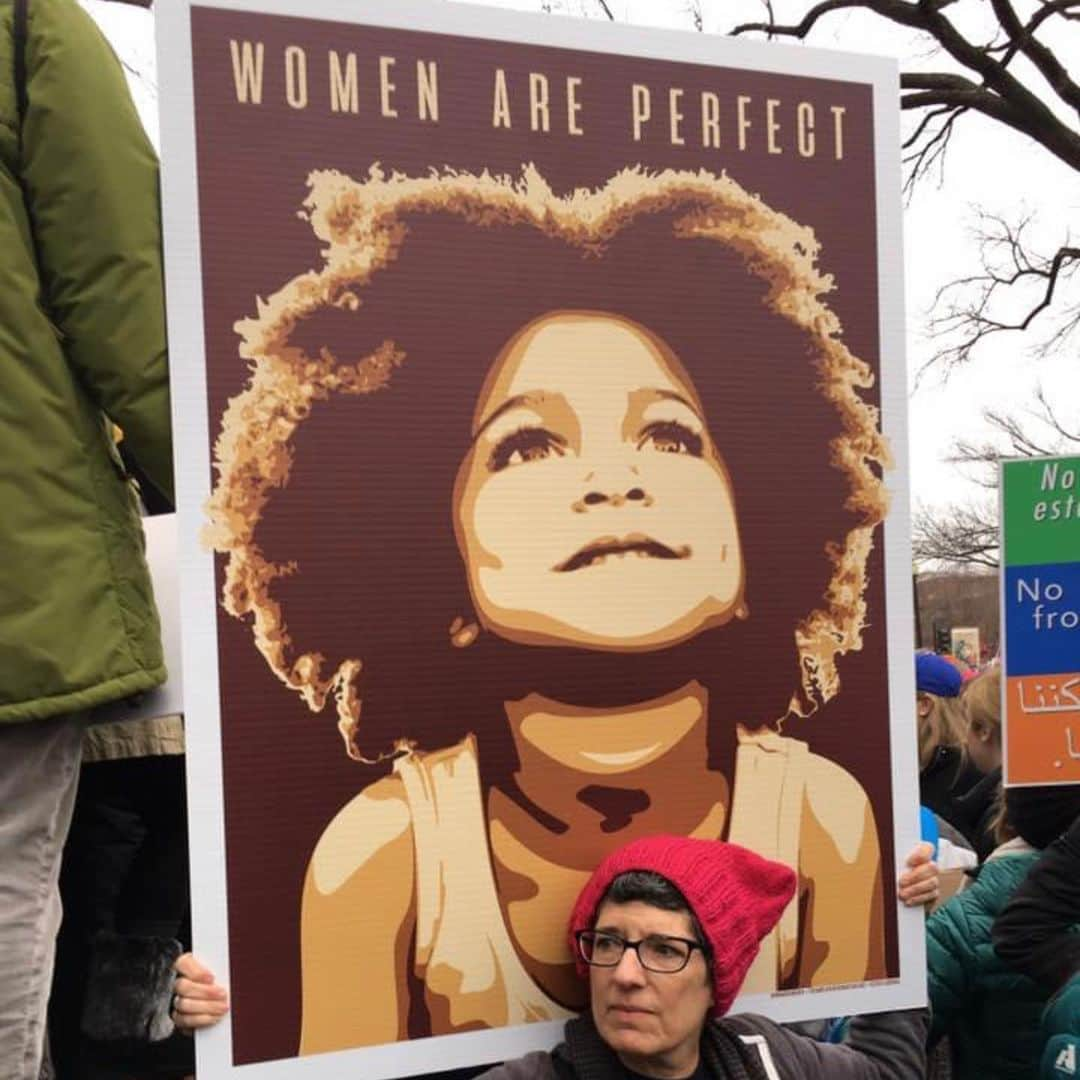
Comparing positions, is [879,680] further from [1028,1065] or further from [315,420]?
[1028,1065]

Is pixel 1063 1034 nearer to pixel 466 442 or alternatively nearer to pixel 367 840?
pixel 367 840

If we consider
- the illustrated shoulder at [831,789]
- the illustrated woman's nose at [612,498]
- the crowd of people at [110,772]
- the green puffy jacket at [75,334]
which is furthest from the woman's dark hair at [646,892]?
the green puffy jacket at [75,334]

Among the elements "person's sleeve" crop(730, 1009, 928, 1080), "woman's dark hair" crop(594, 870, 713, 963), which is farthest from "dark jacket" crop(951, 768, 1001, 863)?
"woman's dark hair" crop(594, 870, 713, 963)

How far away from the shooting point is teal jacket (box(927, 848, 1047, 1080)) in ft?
9.64

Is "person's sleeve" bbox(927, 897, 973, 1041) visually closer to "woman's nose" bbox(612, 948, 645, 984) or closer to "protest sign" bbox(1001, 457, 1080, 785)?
"protest sign" bbox(1001, 457, 1080, 785)

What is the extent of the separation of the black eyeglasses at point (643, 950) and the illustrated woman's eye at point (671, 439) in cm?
63

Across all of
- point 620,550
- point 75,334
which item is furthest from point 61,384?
point 620,550

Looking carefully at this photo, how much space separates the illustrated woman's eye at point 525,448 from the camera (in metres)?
1.95

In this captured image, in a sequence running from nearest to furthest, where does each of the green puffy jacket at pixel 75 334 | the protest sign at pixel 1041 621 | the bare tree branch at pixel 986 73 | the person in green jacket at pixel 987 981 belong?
1. the green puffy jacket at pixel 75 334
2. the protest sign at pixel 1041 621
3. the person in green jacket at pixel 987 981
4. the bare tree branch at pixel 986 73

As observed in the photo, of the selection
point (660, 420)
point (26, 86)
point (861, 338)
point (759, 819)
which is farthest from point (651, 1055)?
point (26, 86)

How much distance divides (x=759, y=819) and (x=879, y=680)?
27cm

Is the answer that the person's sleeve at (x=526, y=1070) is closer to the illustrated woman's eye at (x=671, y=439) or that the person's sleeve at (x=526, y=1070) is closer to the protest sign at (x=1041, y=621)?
the illustrated woman's eye at (x=671, y=439)

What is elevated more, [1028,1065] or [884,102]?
[884,102]

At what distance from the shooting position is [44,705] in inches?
68.2
